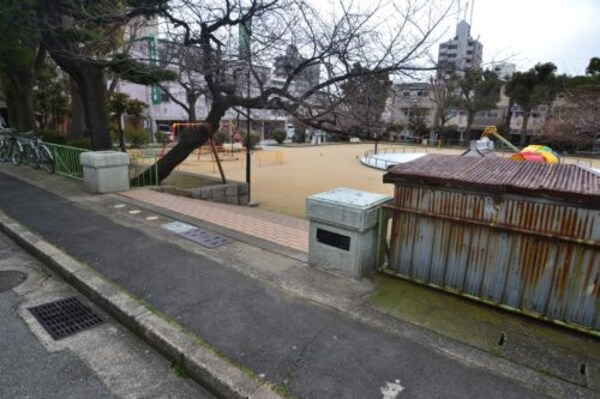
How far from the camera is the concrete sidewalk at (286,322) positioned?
2.55 m

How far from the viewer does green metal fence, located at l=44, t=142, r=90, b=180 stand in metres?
9.69

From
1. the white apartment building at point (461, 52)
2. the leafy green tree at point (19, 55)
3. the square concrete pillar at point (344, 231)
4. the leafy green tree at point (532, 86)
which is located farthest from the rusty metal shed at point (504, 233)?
the leafy green tree at point (532, 86)

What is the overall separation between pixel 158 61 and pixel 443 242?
7.28 m

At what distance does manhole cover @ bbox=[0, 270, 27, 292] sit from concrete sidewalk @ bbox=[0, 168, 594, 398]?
0.60m

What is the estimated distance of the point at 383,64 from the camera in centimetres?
764

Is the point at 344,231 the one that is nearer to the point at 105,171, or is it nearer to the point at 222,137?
the point at 105,171

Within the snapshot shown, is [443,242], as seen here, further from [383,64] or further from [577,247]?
[383,64]

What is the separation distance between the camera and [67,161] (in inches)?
393

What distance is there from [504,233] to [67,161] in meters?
10.6

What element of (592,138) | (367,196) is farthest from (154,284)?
(592,138)

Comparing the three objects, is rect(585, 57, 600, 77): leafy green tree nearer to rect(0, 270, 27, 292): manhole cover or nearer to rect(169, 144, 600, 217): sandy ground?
rect(169, 144, 600, 217): sandy ground

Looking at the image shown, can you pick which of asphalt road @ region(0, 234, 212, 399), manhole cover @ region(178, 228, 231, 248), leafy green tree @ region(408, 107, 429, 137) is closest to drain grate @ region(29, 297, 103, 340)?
asphalt road @ region(0, 234, 212, 399)

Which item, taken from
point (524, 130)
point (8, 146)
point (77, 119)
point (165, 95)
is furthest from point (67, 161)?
point (524, 130)

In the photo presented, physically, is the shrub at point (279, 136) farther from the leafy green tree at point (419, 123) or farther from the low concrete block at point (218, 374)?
the low concrete block at point (218, 374)
